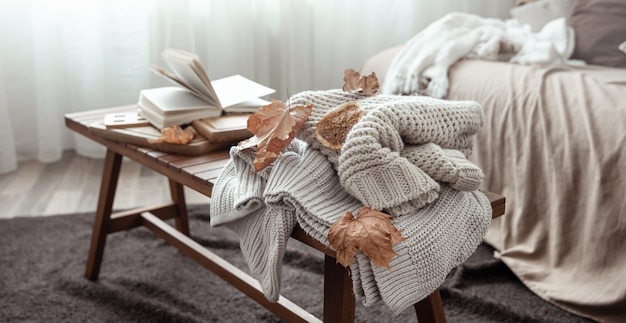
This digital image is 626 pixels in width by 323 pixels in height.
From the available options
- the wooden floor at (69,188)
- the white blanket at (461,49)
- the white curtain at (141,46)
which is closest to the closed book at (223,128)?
the white blanket at (461,49)

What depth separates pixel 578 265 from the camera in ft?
4.87

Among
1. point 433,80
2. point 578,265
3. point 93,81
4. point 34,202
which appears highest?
point 433,80

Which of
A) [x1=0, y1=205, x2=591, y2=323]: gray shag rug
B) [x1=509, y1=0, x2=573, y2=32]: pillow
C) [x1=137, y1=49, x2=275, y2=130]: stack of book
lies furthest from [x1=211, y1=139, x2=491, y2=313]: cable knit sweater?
[x1=509, y1=0, x2=573, y2=32]: pillow

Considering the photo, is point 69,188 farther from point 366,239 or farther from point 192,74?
point 366,239

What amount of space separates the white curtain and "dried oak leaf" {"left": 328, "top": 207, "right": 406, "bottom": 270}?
6.31ft

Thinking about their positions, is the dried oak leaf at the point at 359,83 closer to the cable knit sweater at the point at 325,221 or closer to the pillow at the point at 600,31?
the cable knit sweater at the point at 325,221

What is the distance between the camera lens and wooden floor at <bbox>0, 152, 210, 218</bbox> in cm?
213

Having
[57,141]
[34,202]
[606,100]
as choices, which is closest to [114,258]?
[34,202]

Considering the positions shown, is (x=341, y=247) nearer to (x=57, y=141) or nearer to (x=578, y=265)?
(x=578, y=265)

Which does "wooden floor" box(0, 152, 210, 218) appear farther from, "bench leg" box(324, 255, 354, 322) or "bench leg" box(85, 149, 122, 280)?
"bench leg" box(324, 255, 354, 322)

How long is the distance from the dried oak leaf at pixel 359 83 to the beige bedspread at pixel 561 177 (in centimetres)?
67

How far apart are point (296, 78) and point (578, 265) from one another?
1560 millimetres

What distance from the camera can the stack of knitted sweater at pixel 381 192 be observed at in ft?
2.83

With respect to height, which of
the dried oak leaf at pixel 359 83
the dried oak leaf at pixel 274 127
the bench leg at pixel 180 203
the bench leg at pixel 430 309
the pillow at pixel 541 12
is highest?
the pillow at pixel 541 12
